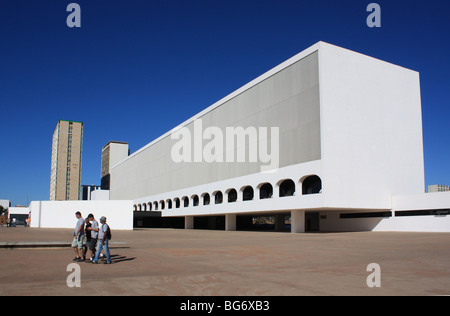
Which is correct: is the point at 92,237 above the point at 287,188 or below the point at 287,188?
below

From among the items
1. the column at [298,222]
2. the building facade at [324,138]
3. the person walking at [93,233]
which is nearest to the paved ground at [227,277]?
the person walking at [93,233]

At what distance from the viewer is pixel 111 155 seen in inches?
5694

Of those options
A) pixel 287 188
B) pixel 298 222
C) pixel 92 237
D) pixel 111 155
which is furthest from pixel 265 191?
pixel 111 155

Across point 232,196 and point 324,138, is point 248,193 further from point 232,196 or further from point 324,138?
point 324,138

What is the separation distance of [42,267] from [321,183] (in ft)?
99.5

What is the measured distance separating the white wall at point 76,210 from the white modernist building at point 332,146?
505 inches

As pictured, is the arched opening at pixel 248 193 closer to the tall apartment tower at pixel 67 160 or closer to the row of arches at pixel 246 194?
the row of arches at pixel 246 194

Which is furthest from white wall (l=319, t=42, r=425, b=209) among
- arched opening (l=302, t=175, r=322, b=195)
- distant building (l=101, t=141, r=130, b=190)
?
distant building (l=101, t=141, r=130, b=190)

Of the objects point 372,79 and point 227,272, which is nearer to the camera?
point 227,272

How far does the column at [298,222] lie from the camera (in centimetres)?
4078

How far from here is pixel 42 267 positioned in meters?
10.8

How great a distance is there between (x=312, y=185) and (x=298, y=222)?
405 cm
